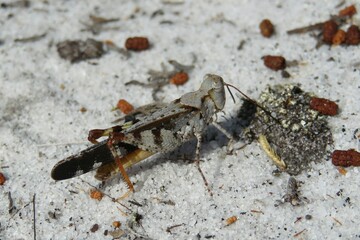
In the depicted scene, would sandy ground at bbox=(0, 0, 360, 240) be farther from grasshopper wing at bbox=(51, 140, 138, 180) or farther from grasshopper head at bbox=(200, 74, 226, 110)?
grasshopper head at bbox=(200, 74, 226, 110)

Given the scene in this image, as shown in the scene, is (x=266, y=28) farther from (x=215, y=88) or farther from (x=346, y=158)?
(x=346, y=158)

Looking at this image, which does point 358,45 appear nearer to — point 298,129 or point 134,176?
point 298,129

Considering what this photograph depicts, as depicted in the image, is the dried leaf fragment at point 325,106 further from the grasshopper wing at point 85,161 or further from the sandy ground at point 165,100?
the grasshopper wing at point 85,161

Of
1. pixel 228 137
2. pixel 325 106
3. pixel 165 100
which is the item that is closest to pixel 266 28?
pixel 325 106

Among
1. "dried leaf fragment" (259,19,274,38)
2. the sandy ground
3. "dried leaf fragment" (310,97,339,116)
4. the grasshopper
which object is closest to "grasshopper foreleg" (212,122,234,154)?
the sandy ground

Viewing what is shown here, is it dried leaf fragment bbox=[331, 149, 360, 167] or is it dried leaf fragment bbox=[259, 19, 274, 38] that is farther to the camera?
dried leaf fragment bbox=[259, 19, 274, 38]

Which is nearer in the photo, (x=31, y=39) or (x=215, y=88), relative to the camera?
(x=215, y=88)
